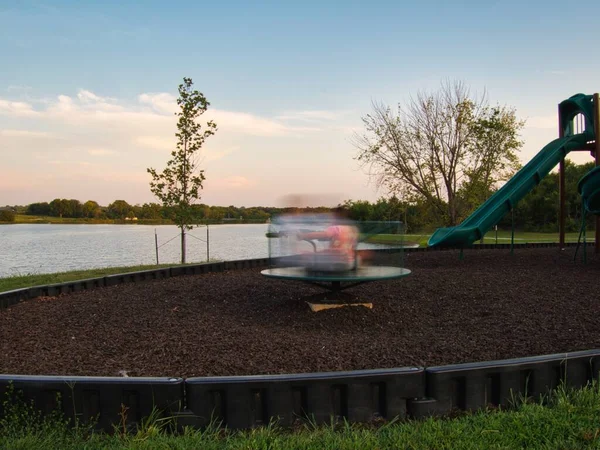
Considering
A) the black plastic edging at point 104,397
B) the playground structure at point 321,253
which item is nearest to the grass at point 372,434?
the black plastic edging at point 104,397

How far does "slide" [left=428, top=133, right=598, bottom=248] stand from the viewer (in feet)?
39.9

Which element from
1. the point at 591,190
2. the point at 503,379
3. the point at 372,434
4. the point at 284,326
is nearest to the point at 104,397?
the point at 372,434

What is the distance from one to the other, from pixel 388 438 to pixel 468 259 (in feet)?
33.1

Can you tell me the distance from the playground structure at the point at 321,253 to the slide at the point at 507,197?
237 inches

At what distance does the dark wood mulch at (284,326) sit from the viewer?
4.47 meters

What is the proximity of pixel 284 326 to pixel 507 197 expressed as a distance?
8723mm

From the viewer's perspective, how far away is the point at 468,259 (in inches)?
488

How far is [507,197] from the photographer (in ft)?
41.4

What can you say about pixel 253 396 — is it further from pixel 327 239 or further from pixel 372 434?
pixel 327 239

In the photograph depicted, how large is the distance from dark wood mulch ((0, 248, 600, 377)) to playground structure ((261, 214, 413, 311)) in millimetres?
421

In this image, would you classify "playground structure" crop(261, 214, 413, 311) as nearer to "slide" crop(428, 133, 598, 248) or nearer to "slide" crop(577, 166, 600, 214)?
"slide" crop(428, 133, 598, 248)

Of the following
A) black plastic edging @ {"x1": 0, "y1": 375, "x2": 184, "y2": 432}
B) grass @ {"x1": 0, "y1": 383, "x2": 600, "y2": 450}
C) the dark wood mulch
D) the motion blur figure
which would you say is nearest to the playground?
the dark wood mulch

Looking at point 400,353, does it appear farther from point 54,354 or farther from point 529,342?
point 54,354

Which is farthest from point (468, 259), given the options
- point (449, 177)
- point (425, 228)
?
point (425, 228)
